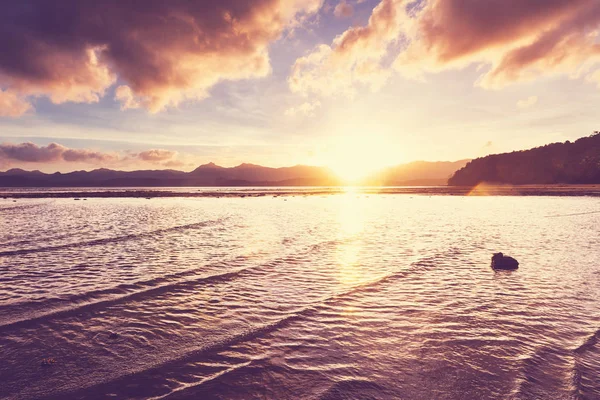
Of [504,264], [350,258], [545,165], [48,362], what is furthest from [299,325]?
[545,165]

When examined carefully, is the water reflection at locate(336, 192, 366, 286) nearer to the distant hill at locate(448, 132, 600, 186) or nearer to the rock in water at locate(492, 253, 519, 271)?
the rock in water at locate(492, 253, 519, 271)

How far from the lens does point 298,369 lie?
286 inches

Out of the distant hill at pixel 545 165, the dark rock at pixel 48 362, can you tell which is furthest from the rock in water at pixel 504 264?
the distant hill at pixel 545 165

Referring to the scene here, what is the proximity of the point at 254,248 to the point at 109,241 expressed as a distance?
12.1 m

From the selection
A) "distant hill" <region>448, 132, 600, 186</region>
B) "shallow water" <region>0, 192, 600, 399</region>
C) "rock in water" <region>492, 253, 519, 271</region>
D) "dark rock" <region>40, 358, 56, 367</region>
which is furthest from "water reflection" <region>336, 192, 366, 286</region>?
"distant hill" <region>448, 132, 600, 186</region>

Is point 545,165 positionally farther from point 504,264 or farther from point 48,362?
point 48,362

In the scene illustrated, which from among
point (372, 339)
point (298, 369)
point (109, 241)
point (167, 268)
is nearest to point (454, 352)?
point (372, 339)

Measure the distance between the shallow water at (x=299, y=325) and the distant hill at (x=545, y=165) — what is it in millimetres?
159299

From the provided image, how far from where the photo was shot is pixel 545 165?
158 metres

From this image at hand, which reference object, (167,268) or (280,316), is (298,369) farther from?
(167,268)

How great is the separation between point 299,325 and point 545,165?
194208 mm

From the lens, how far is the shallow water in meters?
6.75

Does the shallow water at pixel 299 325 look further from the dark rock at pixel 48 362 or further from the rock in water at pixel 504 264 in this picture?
the rock in water at pixel 504 264

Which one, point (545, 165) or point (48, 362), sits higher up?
point (545, 165)
